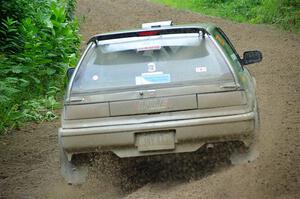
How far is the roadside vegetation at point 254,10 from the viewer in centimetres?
2129

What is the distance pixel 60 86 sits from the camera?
40.1 feet

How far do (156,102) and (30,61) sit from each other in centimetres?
577

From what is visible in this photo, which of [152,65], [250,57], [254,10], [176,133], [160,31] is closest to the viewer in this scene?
[176,133]

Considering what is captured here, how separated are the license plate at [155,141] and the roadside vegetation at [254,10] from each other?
15064 millimetres

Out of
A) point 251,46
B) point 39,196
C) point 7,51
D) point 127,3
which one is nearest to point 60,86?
point 7,51

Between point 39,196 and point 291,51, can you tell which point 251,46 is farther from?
point 39,196

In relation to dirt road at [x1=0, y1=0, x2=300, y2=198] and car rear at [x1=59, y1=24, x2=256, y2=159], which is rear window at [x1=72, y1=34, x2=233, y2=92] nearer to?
car rear at [x1=59, y1=24, x2=256, y2=159]

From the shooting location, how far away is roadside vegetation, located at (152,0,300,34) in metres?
21.3

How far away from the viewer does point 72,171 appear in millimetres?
6531

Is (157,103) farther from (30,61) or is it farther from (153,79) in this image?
(30,61)

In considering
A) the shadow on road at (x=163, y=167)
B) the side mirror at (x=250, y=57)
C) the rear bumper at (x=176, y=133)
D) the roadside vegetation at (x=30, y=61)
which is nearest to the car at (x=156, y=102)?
the rear bumper at (x=176, y=133)

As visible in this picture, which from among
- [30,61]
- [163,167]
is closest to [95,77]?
[163,167]

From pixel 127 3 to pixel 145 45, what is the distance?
21502mm

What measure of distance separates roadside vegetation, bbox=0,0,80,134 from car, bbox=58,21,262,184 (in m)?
2.86
